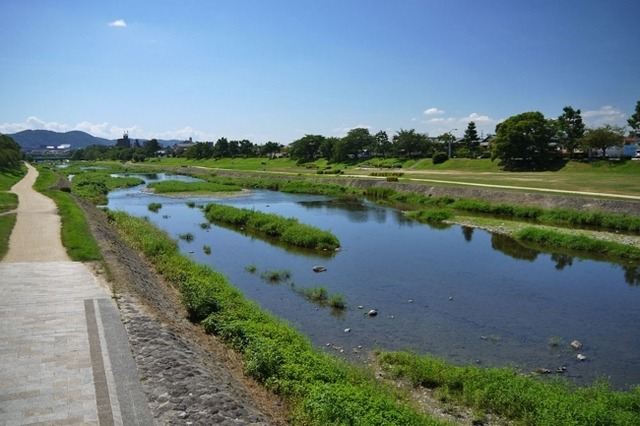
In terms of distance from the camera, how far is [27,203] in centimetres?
3325

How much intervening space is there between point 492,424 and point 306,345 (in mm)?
4658

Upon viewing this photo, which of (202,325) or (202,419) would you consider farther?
(202,325)

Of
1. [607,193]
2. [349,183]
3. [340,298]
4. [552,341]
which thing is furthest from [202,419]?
[349,183]

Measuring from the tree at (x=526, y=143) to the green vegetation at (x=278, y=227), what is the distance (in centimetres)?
4475

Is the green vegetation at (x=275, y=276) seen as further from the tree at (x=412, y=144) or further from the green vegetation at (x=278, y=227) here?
the tree at (x=412, y=144)

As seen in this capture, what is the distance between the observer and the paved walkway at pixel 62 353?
734cm

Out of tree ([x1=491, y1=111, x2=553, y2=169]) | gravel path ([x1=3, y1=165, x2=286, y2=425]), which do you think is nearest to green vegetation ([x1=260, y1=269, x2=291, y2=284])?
gravel path ([x1=3, y1=165, x2=286, y2=425])

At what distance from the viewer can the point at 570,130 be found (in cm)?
7119

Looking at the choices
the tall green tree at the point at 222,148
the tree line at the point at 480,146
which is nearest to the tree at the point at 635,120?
the tree line at the point at 480,146

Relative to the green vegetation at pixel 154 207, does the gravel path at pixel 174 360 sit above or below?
above

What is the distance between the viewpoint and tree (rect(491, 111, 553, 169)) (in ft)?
215

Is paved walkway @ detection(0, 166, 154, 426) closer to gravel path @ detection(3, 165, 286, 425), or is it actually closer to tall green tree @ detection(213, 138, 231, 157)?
gravel path @ detection(3, 165, 286, 425)

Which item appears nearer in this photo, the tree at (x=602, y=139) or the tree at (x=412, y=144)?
the tree at (x=602, y=139)

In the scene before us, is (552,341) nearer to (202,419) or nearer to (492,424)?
(492,424)
